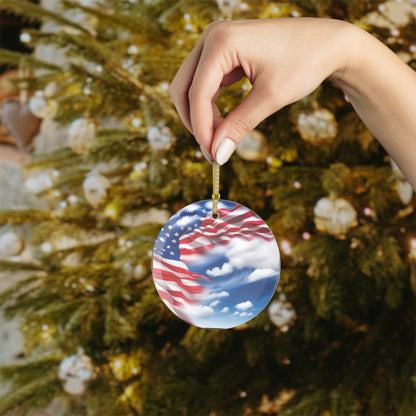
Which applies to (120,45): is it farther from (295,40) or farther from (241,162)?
(295,40)

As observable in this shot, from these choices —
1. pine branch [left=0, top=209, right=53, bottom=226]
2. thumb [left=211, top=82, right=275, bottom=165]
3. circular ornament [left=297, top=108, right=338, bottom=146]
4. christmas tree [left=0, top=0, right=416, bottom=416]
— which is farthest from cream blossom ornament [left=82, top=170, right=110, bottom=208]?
thumb [left=211, top=82, right=275, bottom=165]

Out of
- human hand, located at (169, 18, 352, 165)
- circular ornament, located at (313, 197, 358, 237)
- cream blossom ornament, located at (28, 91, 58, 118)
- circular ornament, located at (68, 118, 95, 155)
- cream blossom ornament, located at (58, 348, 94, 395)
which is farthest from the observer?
cream blossom ornament, located at (28, 91, 58, 118)

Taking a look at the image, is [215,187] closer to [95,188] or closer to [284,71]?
[284,71]

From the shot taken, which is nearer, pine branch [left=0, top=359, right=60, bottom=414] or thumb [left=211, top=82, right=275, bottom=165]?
thumb [left=211, top=82, right=275, bottom=165]

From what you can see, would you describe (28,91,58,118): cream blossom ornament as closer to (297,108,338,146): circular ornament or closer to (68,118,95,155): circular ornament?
(68,118,95,155): circular ornament

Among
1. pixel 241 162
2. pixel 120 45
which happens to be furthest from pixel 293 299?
pixel 120 45

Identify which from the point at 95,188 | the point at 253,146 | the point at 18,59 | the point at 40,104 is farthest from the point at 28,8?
the point at 253,146
